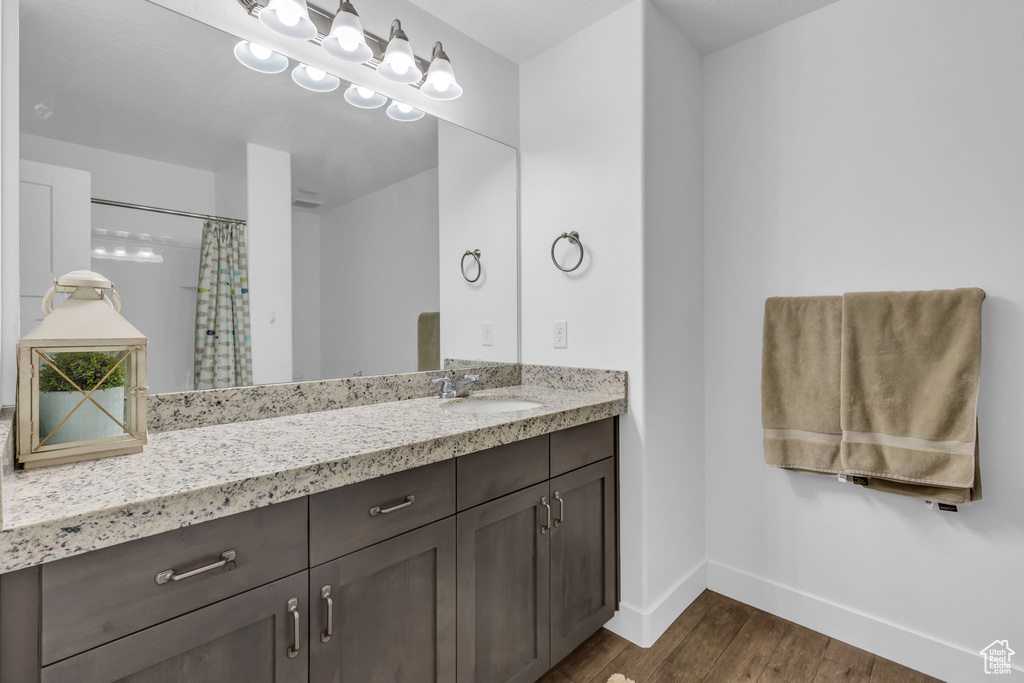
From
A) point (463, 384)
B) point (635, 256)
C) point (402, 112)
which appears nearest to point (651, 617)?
point (463, 384)

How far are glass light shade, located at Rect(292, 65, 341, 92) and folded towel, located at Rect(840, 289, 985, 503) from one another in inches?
75.3

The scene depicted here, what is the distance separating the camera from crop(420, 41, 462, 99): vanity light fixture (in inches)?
66.9

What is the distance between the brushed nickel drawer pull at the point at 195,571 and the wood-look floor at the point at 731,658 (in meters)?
1.21

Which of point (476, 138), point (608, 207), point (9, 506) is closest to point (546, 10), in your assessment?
point (476, 138)

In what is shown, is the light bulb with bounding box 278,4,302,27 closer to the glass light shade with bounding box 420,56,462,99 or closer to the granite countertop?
the glass light shade with bounding box 420,56,462,99

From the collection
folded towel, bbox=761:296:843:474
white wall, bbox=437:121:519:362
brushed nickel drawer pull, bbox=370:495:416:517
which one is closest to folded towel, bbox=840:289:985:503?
folded towel, bbox=761:296:843:474

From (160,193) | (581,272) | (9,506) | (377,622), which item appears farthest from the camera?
(581,272)

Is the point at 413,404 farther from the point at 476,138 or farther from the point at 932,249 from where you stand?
the point at 932,249

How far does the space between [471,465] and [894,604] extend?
164cm

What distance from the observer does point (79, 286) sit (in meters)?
1.03

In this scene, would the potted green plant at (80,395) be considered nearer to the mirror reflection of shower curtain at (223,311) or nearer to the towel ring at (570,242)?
the mirror reflection of shower curtain at (223,311)

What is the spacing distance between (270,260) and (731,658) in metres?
2.05

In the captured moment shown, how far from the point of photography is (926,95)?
163 centimetres

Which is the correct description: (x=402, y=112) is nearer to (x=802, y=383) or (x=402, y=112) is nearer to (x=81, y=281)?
(x=81, y=281)
